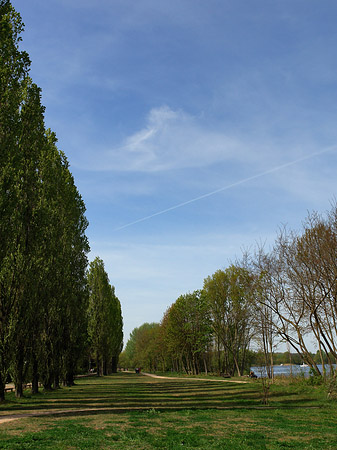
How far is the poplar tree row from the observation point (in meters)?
18.2

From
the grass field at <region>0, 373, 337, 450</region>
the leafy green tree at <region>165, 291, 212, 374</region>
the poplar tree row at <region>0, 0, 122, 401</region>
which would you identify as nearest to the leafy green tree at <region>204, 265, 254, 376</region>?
the leafy green tree at <region>165, 291, 212, 374</region>

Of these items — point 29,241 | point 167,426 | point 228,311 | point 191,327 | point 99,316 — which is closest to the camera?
point 167,426

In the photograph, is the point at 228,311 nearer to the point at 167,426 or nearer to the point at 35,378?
the point at 35,378

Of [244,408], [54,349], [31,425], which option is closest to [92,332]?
[54,349]

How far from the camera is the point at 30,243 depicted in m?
20.8

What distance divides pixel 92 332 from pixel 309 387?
33031 mm

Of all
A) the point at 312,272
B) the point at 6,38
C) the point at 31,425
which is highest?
the point at 6,38

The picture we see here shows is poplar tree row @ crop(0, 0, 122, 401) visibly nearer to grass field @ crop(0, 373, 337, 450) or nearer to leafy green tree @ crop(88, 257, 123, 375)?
grass field @ crop(0, 373, 337, 450)

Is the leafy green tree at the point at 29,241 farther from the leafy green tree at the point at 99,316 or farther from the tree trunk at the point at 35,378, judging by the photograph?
the leafy green tree at the point at 99,316

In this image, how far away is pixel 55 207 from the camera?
27.1m

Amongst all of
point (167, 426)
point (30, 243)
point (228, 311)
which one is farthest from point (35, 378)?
point (228, 311)

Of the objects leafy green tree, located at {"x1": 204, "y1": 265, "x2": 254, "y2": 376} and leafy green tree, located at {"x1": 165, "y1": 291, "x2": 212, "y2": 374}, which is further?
leafy green tree, located at {"x1": 165, "y1": 291, "x2": 212, "y2": 374}

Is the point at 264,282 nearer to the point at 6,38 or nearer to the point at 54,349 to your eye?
the point at 54,349

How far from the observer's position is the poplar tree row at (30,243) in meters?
18.2
